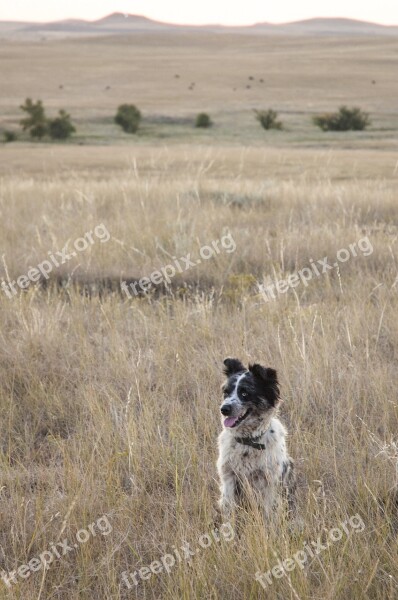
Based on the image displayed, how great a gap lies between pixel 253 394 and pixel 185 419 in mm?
902

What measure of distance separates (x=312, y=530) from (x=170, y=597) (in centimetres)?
75

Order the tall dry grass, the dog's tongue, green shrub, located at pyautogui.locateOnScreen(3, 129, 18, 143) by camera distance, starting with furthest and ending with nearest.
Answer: green shrub, located at pyautogui.locateOnScreen(3, 129, 18, 143)
the dog's tongue
the tall dry grass

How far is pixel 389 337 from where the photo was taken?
5.36 m

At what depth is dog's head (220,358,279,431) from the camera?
131 inches

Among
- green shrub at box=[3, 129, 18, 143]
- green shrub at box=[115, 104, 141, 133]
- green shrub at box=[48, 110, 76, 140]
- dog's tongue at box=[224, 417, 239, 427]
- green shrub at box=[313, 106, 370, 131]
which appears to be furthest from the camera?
green shrub at box=[313, 106, 370, 131]

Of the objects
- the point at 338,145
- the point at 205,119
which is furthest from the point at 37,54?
the point at 338,145

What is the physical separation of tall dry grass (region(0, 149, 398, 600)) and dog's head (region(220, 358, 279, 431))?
430 millimetres

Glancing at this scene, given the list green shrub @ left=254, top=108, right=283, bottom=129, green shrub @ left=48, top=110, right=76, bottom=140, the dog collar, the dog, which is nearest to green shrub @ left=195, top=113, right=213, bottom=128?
green shrub @ left=254, top=108, right=283, bottom=129

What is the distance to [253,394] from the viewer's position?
3363 millimetres

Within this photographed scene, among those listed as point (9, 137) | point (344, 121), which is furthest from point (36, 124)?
point (344, 121)

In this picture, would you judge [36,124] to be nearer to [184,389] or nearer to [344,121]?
[344,121]

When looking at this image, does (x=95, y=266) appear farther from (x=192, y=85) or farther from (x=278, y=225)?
(x=192, y=85)

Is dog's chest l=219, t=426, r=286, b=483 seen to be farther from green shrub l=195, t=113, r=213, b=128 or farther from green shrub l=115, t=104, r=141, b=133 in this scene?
green shrub l=195, t=113, r=213, b=128

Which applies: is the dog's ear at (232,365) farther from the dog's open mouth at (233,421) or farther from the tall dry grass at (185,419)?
the tall dry grass at (185,419)
